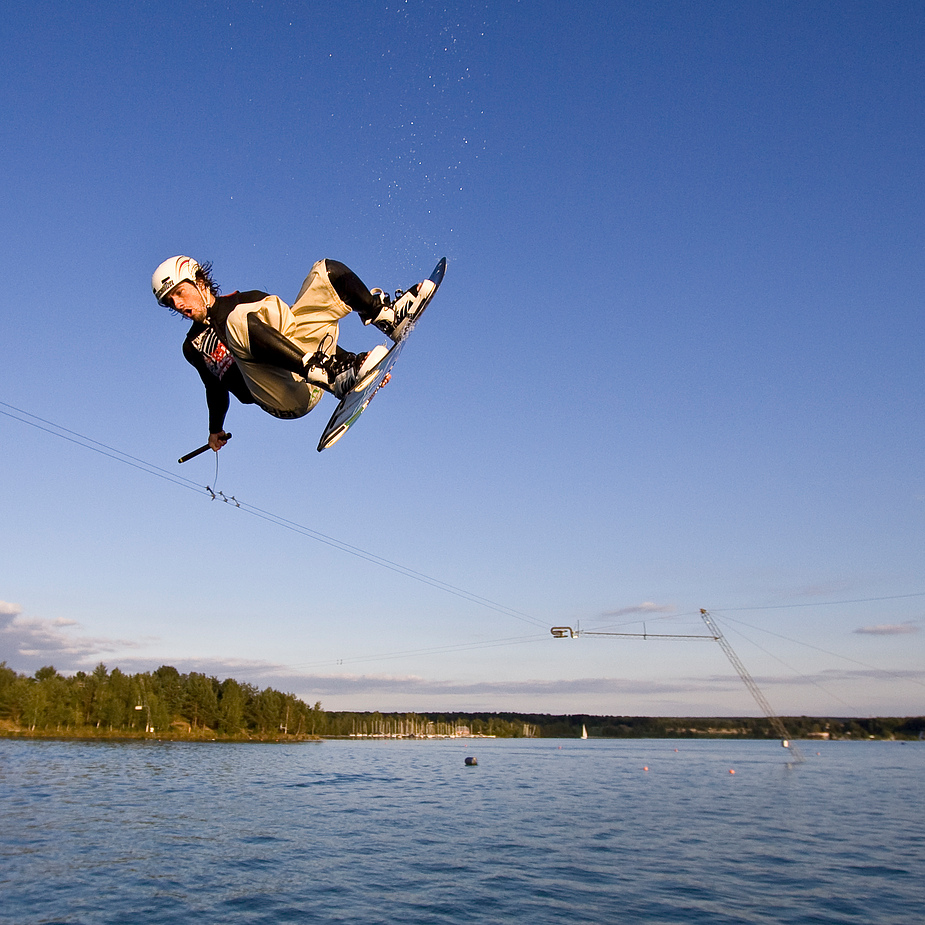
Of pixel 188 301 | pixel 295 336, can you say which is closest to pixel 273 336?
pixel 295 336

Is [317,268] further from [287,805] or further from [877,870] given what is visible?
[287,805]

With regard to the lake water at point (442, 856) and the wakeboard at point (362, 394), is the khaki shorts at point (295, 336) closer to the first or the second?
the wakeboard at point (362, 394)

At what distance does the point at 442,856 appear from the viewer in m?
22.8

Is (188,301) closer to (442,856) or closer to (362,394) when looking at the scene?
(362,394)

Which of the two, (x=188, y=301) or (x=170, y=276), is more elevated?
(x=170, y=276)

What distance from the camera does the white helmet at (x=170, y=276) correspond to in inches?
213

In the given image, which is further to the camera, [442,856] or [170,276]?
[442,856]

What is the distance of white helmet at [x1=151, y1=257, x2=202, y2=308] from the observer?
17.7ft

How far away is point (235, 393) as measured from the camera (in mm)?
6418

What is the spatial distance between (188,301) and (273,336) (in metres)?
0.74

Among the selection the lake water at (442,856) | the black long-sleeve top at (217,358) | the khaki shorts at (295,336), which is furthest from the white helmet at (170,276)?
the lake water at (442,856)

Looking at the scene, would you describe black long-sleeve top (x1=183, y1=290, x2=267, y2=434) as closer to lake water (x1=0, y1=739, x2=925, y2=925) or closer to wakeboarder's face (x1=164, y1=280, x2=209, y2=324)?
wakeboarder's face (x1=164, y1=280, x2=209, y2=324)

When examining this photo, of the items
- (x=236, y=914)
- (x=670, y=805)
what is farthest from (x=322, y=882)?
(x=670, y=805)

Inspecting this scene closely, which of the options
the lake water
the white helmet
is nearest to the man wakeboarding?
the white helmet
